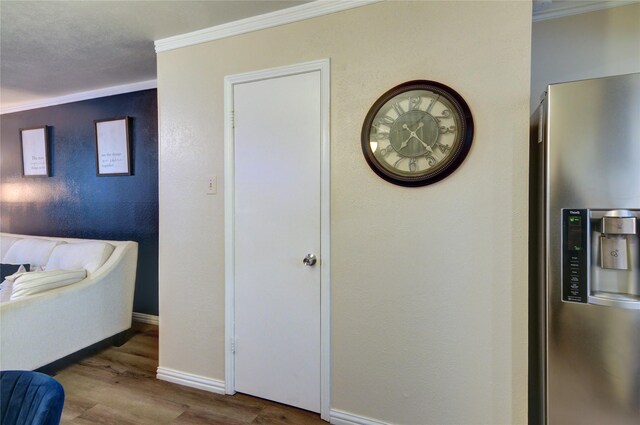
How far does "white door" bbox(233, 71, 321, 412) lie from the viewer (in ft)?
6.33

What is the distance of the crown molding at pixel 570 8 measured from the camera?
71.5 inches

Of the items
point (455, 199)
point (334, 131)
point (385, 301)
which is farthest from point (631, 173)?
point (334, 131)

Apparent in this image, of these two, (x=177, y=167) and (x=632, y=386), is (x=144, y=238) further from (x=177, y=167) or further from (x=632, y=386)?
(x=632, y=386)

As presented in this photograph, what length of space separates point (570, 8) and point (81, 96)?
4.44m

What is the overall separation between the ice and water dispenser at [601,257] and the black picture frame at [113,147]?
12.0 ft

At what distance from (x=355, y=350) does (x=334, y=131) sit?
1265 mm

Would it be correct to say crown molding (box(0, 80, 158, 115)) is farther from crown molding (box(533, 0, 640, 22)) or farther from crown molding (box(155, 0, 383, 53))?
crown molding (box(533, 0, 640, 22))

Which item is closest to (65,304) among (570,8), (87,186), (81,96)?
(87,186)

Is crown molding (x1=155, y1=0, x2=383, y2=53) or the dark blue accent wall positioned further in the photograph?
the dark blue accent wall

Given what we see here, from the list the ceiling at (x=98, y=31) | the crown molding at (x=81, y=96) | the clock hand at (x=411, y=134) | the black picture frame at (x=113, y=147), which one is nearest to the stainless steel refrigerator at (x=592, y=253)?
the clock hand at (x=411, y=134)

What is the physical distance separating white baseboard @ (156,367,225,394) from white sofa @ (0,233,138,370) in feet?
2.54

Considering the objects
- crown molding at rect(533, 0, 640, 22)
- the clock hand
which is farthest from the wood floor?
crown molding at rect(533, 0, 640, 22)

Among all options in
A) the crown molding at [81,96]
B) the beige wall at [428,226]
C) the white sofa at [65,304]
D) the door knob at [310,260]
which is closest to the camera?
the beige wall at [428,226]

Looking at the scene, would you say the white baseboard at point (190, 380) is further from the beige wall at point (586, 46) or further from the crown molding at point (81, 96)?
the beige wall at point (586, 46)
